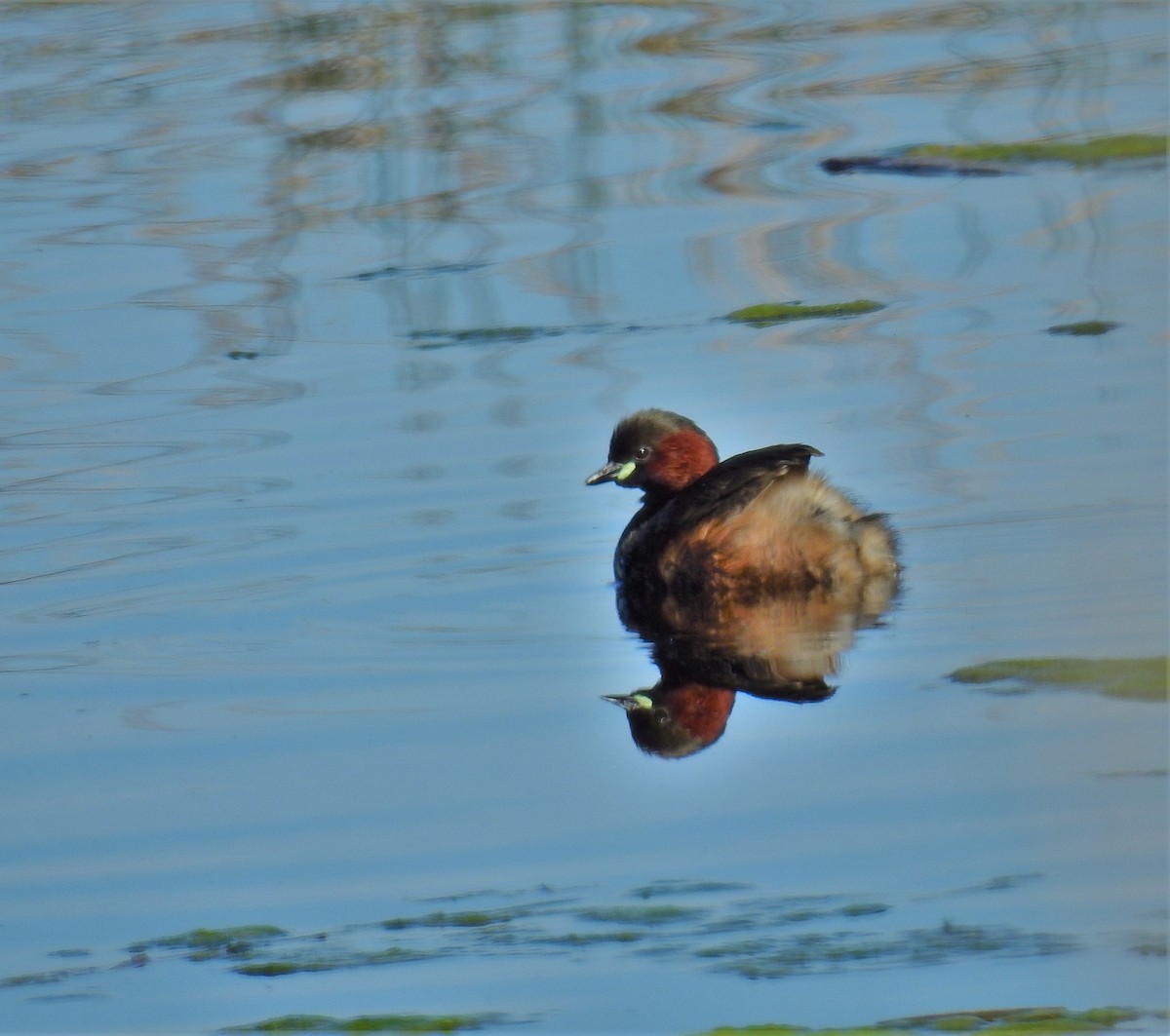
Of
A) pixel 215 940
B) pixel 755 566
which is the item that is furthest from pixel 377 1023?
pixel 755 566

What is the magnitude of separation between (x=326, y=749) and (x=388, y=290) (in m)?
5.32

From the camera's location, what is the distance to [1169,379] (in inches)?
319

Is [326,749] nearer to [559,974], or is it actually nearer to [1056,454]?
[559,974]

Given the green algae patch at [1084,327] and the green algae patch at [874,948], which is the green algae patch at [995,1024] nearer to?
the green algae patch at [874,948]

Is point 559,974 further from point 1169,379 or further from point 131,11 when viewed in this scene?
point 131,11

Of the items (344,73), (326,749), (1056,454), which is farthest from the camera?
(344,73)

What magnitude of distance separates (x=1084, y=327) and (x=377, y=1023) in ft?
19.3

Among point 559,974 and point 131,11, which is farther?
point 131,11

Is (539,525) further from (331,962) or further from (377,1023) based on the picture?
(377,1023)

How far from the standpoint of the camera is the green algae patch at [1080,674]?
527 centimetres

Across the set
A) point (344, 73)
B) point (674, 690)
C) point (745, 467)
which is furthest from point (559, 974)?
point (344, 73)

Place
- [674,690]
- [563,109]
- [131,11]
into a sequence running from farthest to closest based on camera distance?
[131,11] → [563,109] → [674,690]

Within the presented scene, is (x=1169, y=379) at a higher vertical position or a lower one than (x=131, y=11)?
lower

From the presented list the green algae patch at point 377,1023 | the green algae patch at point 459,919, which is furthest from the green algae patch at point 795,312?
the green algae patch at point 377,1023
